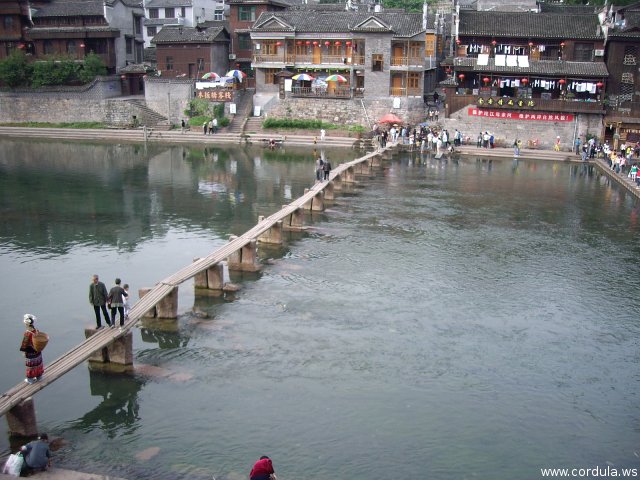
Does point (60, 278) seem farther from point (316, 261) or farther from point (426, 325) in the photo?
point (426, 325)

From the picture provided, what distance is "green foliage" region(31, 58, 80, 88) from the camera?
77625 millimetres

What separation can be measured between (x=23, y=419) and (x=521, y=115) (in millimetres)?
57344

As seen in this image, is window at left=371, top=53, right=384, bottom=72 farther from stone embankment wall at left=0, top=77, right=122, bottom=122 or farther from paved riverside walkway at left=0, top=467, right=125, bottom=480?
paved riverside walkway at left=0, top=467, right=125, bottom=480

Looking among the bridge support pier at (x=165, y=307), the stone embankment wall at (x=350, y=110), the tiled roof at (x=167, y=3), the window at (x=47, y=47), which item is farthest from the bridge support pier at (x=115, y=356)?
the tiled roof at (x=167, y=3)

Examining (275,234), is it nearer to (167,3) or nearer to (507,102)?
(507,102)

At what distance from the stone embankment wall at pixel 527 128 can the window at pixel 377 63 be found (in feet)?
Answer: 29.6

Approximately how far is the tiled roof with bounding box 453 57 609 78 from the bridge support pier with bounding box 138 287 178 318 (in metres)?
49.9

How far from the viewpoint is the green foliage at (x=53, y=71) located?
7762cm

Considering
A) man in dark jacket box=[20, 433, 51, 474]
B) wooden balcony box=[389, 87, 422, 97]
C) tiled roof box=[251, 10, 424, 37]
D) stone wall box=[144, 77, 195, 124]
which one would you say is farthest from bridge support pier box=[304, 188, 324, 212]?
stone wall box=[144, 77, 195, 124]

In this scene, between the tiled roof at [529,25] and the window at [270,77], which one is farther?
the window at [270,77]

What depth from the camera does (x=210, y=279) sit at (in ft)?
90.6

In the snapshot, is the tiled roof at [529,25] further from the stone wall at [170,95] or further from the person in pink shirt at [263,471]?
the person in pink shirt at [263,471]

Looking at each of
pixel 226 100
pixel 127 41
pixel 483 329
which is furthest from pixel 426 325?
pixel 127 41

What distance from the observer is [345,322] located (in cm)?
2453
